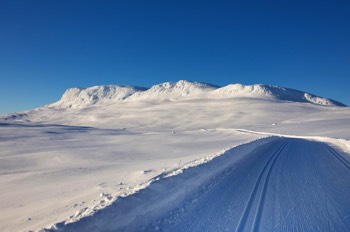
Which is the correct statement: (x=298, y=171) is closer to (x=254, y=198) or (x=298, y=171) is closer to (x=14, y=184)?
(x=254, y=198)

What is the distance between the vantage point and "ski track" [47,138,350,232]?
255 inches

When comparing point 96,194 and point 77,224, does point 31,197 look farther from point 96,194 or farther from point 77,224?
point 77,224

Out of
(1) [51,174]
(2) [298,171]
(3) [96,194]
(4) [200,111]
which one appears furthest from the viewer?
(4) [200,111]

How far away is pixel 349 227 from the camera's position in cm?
637

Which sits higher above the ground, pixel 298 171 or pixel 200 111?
pixel 200 111

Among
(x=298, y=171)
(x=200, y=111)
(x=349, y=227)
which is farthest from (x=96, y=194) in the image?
(x=200, y=111)

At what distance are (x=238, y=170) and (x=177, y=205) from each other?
6.09 metres

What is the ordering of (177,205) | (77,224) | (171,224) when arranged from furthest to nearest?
1. (177,205)
2. (171,224)
3. (77,224)

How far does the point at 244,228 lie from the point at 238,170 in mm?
7222

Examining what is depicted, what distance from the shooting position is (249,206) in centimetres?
790

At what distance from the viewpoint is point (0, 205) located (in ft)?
28.5

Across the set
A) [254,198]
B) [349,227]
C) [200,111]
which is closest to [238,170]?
[254,198]

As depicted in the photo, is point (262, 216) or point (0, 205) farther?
point (0, 205)

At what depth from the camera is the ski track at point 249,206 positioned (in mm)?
6469
